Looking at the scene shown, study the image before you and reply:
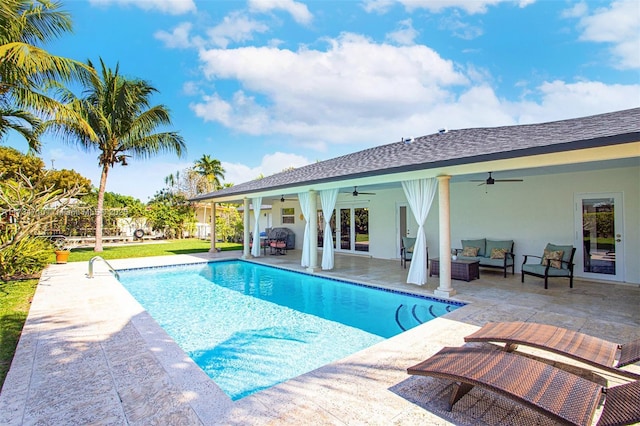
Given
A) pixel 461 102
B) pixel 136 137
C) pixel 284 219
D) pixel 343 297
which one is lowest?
pixel 343 297

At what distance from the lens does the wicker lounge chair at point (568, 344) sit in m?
3.25

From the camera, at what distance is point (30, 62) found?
8.32 metres

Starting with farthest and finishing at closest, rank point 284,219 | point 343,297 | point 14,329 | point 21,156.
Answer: point 21,156 < point 284,219 < point 343,297 < point 14,329

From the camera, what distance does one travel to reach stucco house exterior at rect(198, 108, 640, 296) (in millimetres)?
5812

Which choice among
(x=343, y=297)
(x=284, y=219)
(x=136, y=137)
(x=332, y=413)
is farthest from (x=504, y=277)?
(x=136, y=137)

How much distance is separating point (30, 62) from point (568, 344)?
12.6 m

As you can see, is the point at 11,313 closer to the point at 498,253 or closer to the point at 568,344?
the point at 568,344

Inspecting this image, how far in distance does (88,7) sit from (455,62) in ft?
48.2

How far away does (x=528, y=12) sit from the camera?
37.8 ft

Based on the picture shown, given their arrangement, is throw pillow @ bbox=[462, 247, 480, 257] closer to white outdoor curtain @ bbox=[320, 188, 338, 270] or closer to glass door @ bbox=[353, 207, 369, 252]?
white outdoor curtain @ bbox=[320, 188, 338, 270]

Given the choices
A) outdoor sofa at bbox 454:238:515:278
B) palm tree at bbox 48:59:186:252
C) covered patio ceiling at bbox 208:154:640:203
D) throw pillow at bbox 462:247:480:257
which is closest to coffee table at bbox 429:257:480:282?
outdoor sofa at bbox 454:238:515:278

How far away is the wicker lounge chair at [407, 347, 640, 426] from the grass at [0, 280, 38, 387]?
5.12 metres

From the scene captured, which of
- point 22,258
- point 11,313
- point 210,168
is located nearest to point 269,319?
point 11,313

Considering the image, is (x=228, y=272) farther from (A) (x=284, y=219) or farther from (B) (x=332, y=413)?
(B) (x=332, y=413)
